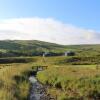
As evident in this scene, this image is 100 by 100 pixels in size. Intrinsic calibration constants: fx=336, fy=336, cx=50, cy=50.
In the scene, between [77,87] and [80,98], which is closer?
[80,98]

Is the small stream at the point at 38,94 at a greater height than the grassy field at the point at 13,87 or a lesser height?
lesser

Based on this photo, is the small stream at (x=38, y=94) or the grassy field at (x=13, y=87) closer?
the grassy field at (x=13, y=87)

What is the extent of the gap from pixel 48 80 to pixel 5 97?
985 inches

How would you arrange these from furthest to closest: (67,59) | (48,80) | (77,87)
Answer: (67,59) < (48,80) < (77,87)

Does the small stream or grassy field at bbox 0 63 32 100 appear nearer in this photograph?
grassy field at bbox 0 63 32 100

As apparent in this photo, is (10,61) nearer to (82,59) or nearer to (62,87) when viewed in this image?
(82,59)

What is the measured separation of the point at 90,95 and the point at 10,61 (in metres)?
102

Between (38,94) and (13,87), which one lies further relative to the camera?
(38,94)

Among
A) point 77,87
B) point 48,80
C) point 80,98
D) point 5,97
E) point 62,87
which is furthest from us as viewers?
point 48,80

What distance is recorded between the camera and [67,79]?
42.3 meters

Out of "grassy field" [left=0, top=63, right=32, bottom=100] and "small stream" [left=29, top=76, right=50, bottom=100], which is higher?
"grassy field" [left=0, top=63, right=32, bottom=100]

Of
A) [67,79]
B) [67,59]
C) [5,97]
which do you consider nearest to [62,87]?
[67,79]

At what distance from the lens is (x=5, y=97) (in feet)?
75.9

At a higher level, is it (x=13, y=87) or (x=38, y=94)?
(x=13, y=87)
